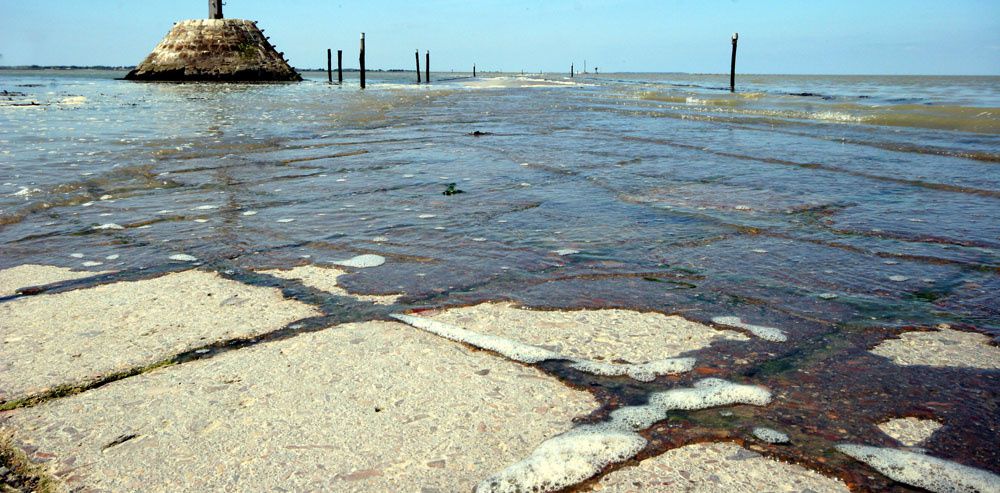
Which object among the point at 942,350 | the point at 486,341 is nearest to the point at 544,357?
the point at 486,341

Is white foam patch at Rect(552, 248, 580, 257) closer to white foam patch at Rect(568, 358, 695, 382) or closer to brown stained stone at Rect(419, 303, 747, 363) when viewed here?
brown stained stone at Rect(419, 303, 747, 363)

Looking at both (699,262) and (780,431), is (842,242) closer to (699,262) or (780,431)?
(699,262)

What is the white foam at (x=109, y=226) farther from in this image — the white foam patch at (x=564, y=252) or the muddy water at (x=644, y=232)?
the white foam patch at (x=564, y=252)

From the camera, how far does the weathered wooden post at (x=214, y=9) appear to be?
40625mm

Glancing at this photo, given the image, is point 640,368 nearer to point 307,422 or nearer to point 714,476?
point 714,476

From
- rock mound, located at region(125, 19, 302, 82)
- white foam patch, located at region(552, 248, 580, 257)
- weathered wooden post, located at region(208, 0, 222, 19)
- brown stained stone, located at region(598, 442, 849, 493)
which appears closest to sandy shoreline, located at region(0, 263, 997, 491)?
brown stained stone, located at region(598, 442, 849, 493)

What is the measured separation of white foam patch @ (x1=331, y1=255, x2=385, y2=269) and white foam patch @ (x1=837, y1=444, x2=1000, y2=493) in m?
1.78

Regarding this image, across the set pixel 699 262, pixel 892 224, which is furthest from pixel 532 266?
pixel 892 224

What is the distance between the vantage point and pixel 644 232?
3.17 meters

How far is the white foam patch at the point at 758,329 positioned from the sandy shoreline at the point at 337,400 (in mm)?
67

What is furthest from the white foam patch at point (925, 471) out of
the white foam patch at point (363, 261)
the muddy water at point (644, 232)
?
the white foam patch at point (363, 261)

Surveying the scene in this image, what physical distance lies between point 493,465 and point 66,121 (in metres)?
11.0

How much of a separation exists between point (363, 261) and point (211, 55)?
41.6 m

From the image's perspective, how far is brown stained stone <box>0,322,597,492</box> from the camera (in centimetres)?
121
